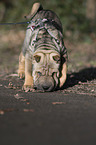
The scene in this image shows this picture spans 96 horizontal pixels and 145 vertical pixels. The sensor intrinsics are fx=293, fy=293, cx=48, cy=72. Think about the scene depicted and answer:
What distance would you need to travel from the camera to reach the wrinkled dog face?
497cm

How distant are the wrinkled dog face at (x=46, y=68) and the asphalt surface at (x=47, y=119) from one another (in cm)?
21

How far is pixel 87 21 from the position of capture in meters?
17.3

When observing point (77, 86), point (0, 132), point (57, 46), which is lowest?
point (0, 132)

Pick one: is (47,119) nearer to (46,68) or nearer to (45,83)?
(45,83)

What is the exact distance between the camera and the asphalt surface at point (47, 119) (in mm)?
2596

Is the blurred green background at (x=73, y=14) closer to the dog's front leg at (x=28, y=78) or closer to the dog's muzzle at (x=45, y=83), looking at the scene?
the dog's front leg at (x=28, y=78)

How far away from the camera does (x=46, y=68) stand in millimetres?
4996

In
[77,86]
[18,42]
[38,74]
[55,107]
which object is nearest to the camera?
[55,107]

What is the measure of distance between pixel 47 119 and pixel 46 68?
6.12 feet

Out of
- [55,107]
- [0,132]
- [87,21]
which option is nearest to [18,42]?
[87,21]

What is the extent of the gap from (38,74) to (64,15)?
1230cm

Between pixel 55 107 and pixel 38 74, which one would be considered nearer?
pixel 55 107

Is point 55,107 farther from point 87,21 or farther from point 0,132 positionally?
point 87,21

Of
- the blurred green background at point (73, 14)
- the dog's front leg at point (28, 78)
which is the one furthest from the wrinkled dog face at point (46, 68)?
the blurred green background at point (73, 14)
